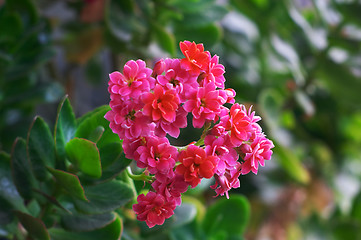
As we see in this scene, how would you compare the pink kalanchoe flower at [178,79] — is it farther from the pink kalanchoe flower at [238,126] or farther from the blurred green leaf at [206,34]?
the blurred green leaf at [206,34]

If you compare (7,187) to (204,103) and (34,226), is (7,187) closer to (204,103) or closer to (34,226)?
(34,226)

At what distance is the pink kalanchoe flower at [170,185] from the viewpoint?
14.0 inches

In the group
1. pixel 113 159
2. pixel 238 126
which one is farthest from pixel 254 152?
pixel 113 159

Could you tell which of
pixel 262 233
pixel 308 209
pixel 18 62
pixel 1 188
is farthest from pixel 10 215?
pixel 308 209

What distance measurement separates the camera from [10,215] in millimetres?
467

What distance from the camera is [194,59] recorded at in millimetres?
377

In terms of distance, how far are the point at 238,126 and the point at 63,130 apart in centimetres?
19

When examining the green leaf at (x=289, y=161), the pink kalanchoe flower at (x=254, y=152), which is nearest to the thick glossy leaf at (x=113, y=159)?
the pink kalanchoe flower at (x=254, y=152)

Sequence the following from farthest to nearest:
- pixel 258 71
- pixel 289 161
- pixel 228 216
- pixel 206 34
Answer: pixel 258 71 < pixel 289 161 < pixel 206 34 < pixel 228 216

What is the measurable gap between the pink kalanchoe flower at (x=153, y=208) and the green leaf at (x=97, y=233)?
0.32ft

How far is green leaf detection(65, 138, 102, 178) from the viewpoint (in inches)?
15.8

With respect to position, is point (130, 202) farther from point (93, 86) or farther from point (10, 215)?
point (93, 86)

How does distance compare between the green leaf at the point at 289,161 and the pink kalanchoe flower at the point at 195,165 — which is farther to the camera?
the green leaf at the point at 289,161

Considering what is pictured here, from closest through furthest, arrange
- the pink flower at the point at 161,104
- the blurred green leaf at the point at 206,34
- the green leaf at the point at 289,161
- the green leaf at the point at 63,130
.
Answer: the pink flower at the point at 161,104, the green leaf at the point at 63,130, the blurred green leaf at the point at 206,34, the green leaf at the point at 289,161
